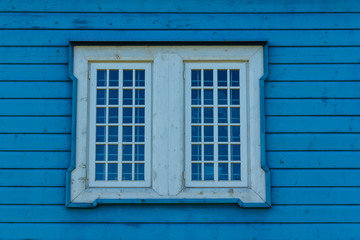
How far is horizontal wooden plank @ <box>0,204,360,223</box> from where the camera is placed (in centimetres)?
361

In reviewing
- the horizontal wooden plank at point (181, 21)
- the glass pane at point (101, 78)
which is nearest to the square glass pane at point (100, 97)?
the glass pane at point (101, 78)

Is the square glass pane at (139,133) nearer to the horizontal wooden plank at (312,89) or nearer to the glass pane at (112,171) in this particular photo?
the glass pane at (112,171)

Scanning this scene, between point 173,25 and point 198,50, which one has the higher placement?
point 173,25

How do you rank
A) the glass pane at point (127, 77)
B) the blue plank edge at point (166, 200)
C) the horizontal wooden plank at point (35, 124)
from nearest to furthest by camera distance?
1. the blue plank edge at point (166, 200)
2. the horizontal wooden plank at point (35, 124)
3. the glass pane at point (127, 77)

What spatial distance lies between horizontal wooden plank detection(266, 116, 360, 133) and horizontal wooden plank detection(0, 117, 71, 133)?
6.24 feet

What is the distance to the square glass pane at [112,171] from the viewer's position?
3.70m

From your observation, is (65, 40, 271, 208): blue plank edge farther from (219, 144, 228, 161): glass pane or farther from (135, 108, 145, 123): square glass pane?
(135, 108, 145, 123): square glass pane

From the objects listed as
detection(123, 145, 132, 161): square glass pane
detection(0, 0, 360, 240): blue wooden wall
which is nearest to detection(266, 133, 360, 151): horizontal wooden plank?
detection(0, 0, 360, 240): blue wooden wall

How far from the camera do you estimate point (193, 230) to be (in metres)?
3.60

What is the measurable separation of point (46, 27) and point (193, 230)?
7.77ft

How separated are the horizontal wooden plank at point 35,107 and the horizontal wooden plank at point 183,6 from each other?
890mm

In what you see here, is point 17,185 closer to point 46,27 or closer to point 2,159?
point 2,159

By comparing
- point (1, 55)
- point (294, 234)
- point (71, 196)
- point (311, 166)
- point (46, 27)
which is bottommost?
point (294, 234)

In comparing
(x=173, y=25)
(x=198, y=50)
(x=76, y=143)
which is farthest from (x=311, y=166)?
(x=76, y=143)
